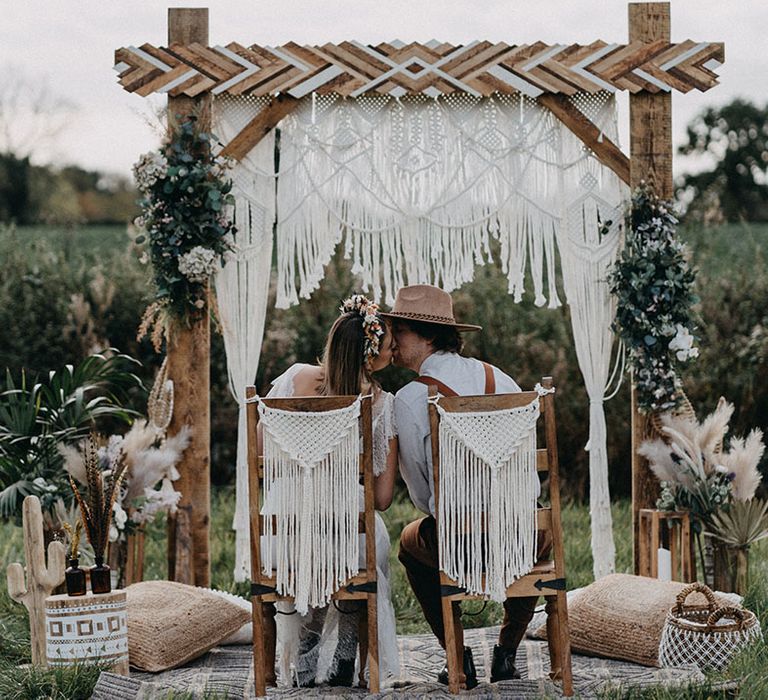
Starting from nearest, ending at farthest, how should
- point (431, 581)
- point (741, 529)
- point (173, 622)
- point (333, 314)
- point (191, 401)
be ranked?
point (431, 581) < point (173, 622) < point (741, 529) < point (191, 401) < point (333, 314)

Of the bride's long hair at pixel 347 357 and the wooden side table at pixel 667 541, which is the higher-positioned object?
the bride's long hair at pixel 347 357

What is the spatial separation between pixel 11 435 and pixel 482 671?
2171 millimetres

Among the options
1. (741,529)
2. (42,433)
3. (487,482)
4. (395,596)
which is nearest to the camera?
(487,482)

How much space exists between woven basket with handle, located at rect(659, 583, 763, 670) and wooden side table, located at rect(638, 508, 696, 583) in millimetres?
986

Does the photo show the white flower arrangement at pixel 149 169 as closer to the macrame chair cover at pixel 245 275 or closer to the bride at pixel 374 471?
the macrame chair cover at pixel 245 275

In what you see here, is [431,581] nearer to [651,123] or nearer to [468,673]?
[468,673]

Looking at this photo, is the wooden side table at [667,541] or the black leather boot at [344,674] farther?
the wooden side table at [667,541]

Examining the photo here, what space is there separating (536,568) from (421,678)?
711 mm

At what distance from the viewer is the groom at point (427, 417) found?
→ 3.61m

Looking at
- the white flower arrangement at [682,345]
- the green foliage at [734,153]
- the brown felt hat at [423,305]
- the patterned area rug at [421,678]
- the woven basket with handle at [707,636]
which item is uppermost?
the green foliage at [734,153]

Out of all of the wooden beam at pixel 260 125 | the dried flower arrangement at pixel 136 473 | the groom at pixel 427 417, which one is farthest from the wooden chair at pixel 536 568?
the wooden beam at pixel 260 125

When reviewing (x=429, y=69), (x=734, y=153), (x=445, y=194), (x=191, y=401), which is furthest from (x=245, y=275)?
(x=734, y=153)

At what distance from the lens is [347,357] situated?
3.63 meters

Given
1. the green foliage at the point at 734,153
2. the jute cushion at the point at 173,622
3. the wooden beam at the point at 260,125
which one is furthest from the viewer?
the green foliage at the point at 734,153
